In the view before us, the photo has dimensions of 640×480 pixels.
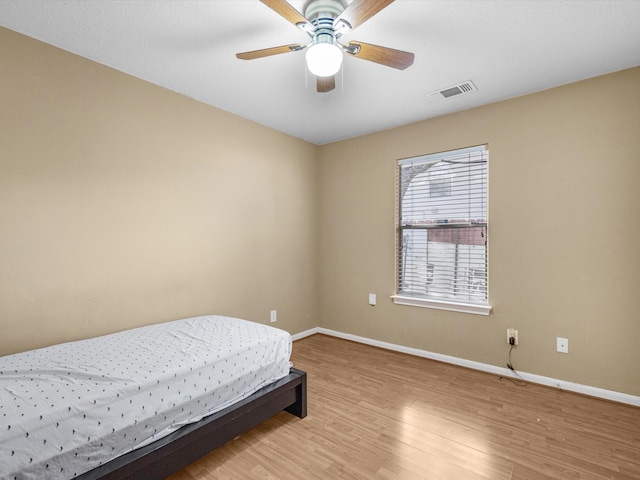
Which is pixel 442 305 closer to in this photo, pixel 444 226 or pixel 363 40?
pixel 444 226

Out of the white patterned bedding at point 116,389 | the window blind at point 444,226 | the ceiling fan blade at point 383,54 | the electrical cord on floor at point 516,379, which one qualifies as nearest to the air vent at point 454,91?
the window blind at point 444,226

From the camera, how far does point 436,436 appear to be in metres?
1.99

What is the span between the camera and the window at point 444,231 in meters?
3.07

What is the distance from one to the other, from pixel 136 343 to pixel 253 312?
148 centimetres

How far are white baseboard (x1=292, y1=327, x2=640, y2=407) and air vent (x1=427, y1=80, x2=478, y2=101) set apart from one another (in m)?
2.46

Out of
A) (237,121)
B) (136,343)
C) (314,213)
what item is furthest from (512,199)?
(136,343)

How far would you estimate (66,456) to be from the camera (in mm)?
1229

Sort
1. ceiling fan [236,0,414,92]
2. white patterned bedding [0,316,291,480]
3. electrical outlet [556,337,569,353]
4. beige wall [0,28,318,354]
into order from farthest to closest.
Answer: electrical outlet [556,337,569,353], beige wall [0,28,318,354], ceiling fan [236,0,414,92], white patterned bedding [0,316,291,480]

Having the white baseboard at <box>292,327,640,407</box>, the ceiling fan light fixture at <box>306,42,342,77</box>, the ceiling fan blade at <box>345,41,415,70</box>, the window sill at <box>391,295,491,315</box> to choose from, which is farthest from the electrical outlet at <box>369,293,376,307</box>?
the ceiling fan light fixture at <box>306,42,342,77</box>

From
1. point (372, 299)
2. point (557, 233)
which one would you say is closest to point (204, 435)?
point (372, 299)

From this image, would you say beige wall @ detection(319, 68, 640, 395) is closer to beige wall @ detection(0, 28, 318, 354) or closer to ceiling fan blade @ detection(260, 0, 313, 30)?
beige wall @ detection(0, 28, 318, 354)

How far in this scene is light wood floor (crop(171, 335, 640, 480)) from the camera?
5.56 feet

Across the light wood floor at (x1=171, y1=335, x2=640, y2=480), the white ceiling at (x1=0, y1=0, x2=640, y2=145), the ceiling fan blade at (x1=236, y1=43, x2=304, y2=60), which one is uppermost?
the white ceiling at (x1=0, y1=0, x2=640, y2=145)

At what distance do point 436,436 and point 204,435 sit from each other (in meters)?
1.38
